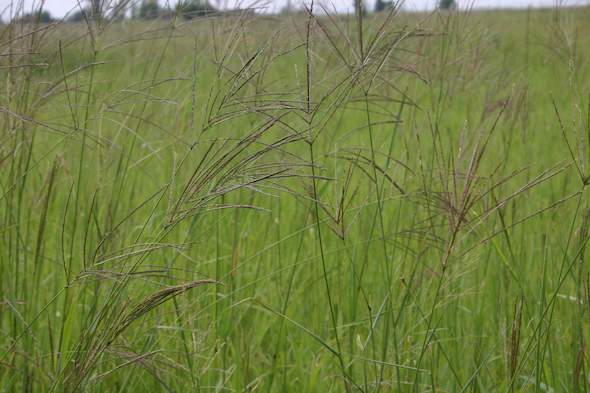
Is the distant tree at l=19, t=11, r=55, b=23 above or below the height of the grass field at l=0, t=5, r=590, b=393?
above

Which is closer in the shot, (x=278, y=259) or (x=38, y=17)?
(x=38, y=17)

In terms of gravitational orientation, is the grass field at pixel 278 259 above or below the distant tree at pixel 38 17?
below

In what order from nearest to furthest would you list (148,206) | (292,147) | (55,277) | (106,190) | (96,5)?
(96,5) → (55,277) → (106,190) → (148,206) → (292,147)

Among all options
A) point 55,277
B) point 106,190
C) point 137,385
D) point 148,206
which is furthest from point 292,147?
point 137,385

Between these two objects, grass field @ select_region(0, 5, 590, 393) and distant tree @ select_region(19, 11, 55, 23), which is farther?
distant tree @ select_region(19, 11, 55, 23)

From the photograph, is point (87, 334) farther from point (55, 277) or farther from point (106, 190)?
point (106, 190)

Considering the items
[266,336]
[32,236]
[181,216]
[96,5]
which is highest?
[96,5]

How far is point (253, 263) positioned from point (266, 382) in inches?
26.2

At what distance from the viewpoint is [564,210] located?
7.61 ft

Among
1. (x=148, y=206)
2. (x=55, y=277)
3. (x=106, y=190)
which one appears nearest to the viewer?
(x=55, y=277)

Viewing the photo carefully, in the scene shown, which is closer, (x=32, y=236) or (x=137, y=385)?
(x=137, y=385)

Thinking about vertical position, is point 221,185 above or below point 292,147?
above

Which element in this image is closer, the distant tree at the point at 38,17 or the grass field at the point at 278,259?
the grass field at the point at 278,259

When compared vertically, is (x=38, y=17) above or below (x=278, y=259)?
above
